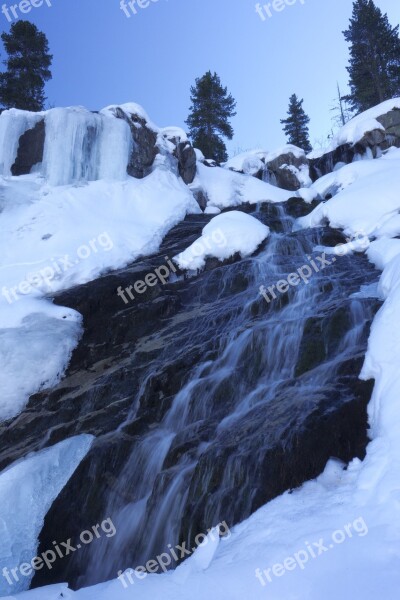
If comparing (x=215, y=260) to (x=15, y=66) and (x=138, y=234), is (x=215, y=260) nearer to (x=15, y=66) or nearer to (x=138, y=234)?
(x=138, y=234)

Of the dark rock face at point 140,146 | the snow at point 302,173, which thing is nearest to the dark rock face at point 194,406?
the dark rock face at point 140,146

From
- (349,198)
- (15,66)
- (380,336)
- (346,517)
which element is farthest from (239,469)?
(15,66)

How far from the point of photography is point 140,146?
17984mm

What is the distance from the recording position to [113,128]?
16.9 meters

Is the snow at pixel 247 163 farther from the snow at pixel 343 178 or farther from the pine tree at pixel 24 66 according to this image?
the pine tree at pixel 24 66

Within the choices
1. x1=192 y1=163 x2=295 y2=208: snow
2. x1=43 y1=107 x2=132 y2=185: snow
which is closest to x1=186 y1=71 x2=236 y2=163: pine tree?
x1=192 y1=163 x2=295 y2=208: snow

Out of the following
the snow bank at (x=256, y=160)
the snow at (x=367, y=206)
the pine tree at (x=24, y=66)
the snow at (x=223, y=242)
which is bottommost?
the snow at (x=367, y=206)

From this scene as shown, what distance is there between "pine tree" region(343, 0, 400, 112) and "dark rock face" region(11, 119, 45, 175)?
21152mm

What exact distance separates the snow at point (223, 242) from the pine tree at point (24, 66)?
19.4 metres

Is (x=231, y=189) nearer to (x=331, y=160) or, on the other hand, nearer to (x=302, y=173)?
(x=331, y=160)

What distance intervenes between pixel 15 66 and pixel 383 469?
29.4 meters

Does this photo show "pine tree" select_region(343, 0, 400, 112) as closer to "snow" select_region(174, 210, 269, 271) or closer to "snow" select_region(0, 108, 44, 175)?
"snow" select_region(174, 210, 269, 271)

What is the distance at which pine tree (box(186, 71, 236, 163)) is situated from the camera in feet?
95.7

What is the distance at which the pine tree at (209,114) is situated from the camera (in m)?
29.2
